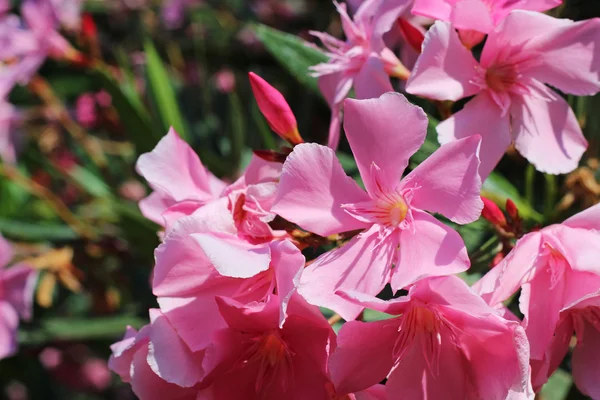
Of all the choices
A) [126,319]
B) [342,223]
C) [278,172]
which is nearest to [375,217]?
[342,223]

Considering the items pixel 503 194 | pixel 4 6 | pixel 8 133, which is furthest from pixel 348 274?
pixel 4 6

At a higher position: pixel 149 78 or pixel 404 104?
pixel 404 104

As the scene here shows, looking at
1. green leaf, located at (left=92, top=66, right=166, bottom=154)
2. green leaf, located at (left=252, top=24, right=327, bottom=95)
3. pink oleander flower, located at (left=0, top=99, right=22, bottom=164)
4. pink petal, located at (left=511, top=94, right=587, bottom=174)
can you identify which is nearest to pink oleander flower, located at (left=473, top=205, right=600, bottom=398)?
pink petal, located at (left=511, top=94, right=587, bottom=174)

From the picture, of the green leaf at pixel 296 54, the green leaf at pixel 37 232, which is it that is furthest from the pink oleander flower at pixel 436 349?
the green leaf at pixel 37 232

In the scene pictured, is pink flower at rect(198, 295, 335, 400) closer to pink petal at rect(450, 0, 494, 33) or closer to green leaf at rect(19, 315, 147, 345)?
pink petal at rect(450, 0, 494, 33)

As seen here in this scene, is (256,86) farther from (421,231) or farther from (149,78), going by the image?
(149,78)

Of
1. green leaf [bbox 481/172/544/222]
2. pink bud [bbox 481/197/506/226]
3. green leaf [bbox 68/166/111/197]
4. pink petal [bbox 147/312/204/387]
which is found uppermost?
pink bud [bbox 481/197/506/226]
